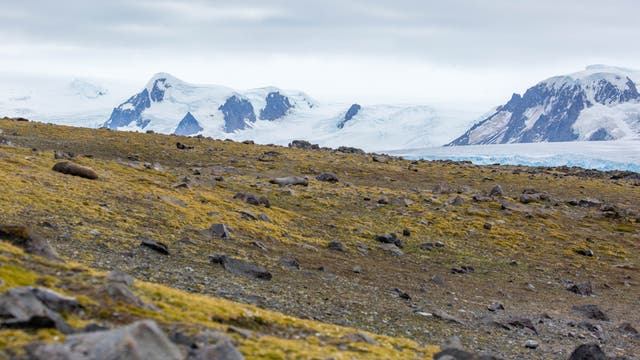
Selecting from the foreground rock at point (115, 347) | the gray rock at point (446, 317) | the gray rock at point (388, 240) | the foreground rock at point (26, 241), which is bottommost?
the gray rock at point (446, 317)

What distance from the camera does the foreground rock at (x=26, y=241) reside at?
1930 centimetres

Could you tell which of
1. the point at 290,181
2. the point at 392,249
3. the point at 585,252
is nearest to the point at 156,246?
the point at 392,249

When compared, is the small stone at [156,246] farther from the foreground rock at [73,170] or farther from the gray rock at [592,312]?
the gray rock at [592,312]

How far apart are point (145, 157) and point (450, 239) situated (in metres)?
34.7

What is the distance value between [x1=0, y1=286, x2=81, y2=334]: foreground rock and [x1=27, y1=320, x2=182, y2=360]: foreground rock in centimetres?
137

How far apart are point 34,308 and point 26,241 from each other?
20.7 feet

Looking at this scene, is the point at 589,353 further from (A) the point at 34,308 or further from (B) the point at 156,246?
(B) the point at 156,246

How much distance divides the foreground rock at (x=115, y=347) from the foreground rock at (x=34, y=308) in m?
1.37

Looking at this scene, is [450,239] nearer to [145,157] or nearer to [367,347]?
[367,347]

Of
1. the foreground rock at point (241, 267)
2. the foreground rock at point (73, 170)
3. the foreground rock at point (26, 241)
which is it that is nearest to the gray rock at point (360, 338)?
A: the foreground rock at point (241, 267)

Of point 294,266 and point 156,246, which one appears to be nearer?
point 156,246

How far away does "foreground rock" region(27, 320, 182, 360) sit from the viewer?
1157cm

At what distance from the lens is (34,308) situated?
13.8 meters

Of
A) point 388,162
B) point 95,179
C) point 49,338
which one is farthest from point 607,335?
point 388,162
